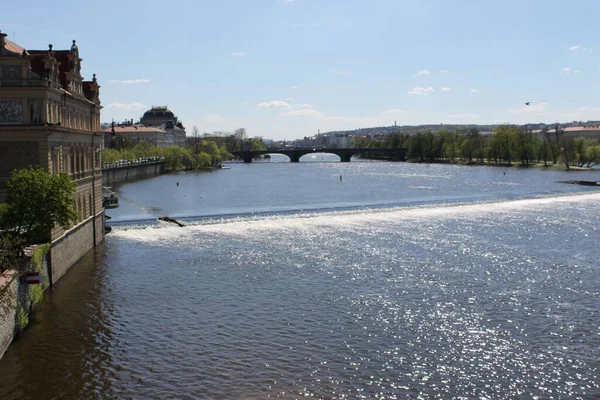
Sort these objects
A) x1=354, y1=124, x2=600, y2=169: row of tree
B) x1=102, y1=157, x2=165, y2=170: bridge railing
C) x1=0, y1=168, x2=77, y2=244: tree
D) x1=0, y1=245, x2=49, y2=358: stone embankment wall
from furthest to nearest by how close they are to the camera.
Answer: x1=354, y1=124, x2=600, y2=169: row of tree < x1=102, y1=157, x2=165, y2=170: bridge railing < x1=0, y1=168, x2=77, y2=244: tree < x1=0, y1=245, x2=49, y2=358: stone embankment wall

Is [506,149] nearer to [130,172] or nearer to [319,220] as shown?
[130,172]

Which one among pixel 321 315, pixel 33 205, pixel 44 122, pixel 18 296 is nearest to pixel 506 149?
pixel 44 122

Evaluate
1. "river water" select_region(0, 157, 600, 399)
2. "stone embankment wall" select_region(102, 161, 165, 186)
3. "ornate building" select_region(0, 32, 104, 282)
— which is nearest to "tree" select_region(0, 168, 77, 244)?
"ornate building" select_region(0, 32, 104, 282)

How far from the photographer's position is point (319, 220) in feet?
164

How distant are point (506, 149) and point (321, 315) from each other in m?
130

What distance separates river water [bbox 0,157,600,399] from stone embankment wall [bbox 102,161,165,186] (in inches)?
1854

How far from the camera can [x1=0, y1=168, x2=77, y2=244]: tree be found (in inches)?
982

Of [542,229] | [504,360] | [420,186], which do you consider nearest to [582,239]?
[542,229]

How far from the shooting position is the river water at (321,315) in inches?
716

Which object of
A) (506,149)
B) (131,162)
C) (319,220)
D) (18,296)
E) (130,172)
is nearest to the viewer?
(18,296)

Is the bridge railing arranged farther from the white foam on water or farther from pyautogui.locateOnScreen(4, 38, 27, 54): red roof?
pyautogui.locateOnScreen(4, 38, 27, 54): red roof

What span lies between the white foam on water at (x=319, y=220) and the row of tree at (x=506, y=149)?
74129 millimetres

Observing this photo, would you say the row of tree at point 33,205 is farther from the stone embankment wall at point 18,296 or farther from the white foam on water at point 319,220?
the white foam on water at point 319,220

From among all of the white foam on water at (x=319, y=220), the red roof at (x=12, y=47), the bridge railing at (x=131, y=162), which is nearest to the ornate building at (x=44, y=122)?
the red roof at (x=12, y=47)
